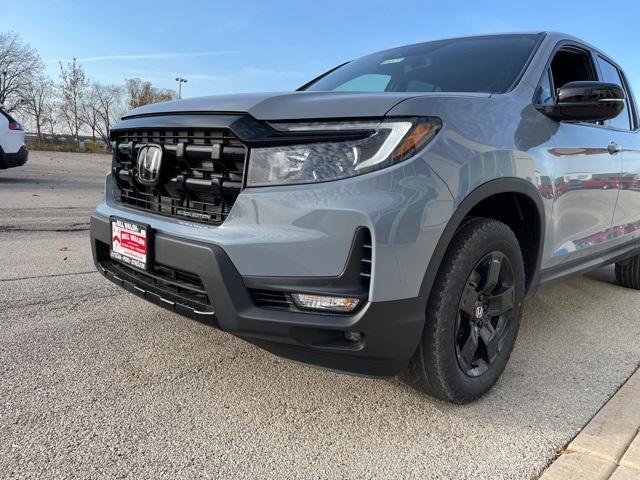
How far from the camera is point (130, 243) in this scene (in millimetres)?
2340

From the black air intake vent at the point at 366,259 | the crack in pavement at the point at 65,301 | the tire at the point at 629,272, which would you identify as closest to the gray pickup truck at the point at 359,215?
the black air intake vent at the point at 366,259

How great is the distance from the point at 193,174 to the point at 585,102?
1887 mm

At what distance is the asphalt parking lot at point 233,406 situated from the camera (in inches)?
73.3

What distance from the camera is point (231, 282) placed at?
1.92 metres

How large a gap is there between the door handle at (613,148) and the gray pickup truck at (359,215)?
68 cm

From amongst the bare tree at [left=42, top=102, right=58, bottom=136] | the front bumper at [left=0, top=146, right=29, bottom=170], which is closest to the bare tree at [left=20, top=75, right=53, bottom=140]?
the bare tree at [left=42, top=102, right=58, bottom=136]

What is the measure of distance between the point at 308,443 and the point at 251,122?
125 cm

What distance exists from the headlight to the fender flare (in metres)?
0.32

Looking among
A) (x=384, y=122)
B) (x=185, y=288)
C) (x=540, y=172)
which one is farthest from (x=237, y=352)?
(x=540, y=172)

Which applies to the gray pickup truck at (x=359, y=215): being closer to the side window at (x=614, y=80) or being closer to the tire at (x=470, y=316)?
the tire at (x=470, y=316)

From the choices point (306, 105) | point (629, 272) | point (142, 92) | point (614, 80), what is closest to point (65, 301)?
point (306, 105)

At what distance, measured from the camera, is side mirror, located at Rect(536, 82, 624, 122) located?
2.51 m

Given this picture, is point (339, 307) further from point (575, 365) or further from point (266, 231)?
point (575, 365)

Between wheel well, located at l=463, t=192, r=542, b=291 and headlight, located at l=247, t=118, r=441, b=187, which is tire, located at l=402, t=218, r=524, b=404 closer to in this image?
wheel well, located at l=463, t=192, r=542, b=291
